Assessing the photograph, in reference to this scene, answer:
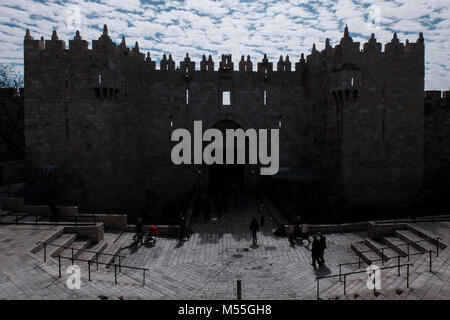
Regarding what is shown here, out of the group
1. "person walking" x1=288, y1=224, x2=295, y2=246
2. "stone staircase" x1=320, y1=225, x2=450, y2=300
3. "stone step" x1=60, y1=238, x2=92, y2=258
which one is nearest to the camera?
"stone staircase" x1=320, y1=225, x2=450, y2=300

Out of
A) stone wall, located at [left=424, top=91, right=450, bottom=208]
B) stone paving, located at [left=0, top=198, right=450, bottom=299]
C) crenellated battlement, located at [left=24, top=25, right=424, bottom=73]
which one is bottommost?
stone paving, located at [left=0, top=198, right=450, bottom=299]

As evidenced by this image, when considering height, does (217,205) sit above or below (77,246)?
above

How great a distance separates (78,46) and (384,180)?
67.7 feet

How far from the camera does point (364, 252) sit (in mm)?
14141

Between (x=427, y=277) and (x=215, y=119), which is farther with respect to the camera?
(x=215, y=119)

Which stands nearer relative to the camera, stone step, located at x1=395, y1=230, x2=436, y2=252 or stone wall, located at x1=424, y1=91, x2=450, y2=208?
stone step, located at x1=395, y1=230, x2=436, y2=252

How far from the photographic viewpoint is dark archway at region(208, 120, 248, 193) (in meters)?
28.0

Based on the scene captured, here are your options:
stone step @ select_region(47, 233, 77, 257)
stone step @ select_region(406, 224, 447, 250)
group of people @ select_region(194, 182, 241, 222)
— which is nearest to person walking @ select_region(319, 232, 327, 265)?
stone step @ select_region(406, 224, 447, 250)

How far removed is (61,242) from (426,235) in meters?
14.5

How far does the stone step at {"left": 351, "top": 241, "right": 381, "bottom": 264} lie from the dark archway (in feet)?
41.7

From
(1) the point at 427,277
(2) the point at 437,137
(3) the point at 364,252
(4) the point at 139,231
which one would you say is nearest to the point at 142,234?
(4) the point at 139,231

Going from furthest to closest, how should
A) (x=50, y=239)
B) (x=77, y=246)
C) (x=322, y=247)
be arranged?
(x=77, y=246)
(x=50, y=239)
(x=322, y=247)

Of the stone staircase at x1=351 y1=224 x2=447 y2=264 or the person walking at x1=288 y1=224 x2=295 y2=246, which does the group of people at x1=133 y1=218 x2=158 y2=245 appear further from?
the stone staircase at x1=351 y1=224 x2=447 y2=264

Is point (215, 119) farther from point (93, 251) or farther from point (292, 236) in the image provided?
point (93, 251)
